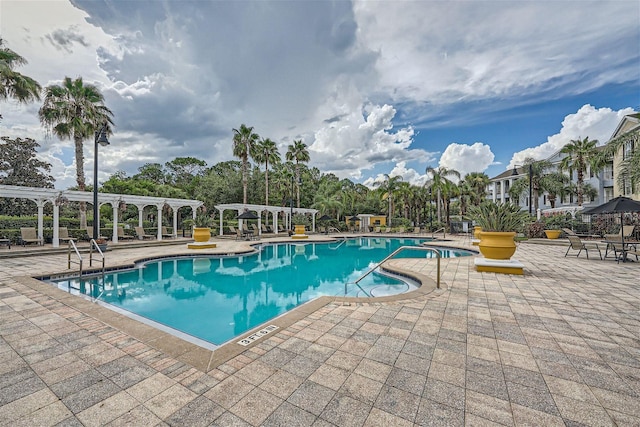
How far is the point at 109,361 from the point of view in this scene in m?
2.65

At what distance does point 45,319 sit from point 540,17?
13.7 meters

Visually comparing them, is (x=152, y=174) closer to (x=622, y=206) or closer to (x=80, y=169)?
(x=80, y=169)

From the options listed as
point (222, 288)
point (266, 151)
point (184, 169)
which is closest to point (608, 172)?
point (266, 151)

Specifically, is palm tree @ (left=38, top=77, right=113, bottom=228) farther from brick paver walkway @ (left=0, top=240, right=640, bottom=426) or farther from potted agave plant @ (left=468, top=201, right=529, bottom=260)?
potted agave plant @ (left=468, top=201, right=529, bottom=260)

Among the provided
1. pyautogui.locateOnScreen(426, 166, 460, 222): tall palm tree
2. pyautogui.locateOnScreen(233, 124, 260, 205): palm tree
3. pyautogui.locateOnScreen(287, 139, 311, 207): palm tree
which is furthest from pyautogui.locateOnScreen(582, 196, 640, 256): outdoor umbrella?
pyautogui.locateOnScreen(287, 139, 311, 207): palm tree

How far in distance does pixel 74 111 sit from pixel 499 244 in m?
19.9

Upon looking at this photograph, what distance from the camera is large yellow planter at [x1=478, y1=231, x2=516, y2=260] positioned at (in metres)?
6.97

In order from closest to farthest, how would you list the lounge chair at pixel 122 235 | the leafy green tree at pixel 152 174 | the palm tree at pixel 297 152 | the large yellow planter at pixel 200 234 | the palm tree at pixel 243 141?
the large yellow planter at pixel 200 234
the lounge chair at pixel 122 235
the palm tree at pixel 243 141
the palm tree at pixel 297 152
the leafy green tree at pixel 152 174

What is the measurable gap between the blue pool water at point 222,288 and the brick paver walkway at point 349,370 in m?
1.59

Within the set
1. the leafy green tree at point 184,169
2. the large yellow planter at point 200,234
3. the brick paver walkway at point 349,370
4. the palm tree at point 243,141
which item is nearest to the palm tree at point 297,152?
the palm tree at point 243,141

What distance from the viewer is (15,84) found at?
406 inches

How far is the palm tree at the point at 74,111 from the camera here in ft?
45.7

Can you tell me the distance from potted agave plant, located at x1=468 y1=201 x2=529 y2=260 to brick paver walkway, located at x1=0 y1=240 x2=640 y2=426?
109 inches

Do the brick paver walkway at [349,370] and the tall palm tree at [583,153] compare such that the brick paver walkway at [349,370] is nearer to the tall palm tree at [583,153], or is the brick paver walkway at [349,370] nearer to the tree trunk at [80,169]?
the tree trunk at [80,169]
